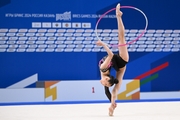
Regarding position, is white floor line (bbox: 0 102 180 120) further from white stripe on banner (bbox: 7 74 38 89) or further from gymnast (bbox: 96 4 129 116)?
white stripe on banner (bbox: 7 74 38 89)

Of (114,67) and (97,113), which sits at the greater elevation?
(114,67)

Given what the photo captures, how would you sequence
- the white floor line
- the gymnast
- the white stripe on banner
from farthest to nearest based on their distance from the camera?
the white stripe on banner → the gymnast → the white floor line

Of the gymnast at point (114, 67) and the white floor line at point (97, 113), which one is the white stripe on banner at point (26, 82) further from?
the gymnast at point (114, 67)

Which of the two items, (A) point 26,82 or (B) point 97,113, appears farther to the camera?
(A) point 26,82

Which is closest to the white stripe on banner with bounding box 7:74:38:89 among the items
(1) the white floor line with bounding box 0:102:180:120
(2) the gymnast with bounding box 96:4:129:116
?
(1) the white floor line with bounding box 0:102:180:120

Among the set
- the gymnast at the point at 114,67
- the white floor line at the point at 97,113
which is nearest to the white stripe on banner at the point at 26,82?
the white floor line at the point at 97,113

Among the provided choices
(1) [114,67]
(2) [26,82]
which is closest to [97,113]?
(1) [114,67]

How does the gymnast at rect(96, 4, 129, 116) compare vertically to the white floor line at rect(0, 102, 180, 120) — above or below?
above

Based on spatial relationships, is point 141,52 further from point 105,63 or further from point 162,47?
point 105,63

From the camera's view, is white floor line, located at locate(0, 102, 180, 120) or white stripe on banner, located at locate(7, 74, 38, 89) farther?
white stripe on banner, located at locate(7, 74, 38, 89)

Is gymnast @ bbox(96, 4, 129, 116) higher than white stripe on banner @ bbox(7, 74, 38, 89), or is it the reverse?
gymnast @ bbox(96, 4, 129, 116)

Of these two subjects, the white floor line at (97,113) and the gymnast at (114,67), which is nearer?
the white floor line at (97,113)

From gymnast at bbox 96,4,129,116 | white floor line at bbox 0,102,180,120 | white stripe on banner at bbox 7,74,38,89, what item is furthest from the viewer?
white stripe on banner at bbox 7,74,38,89

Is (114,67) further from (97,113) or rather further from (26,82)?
(26,82)
